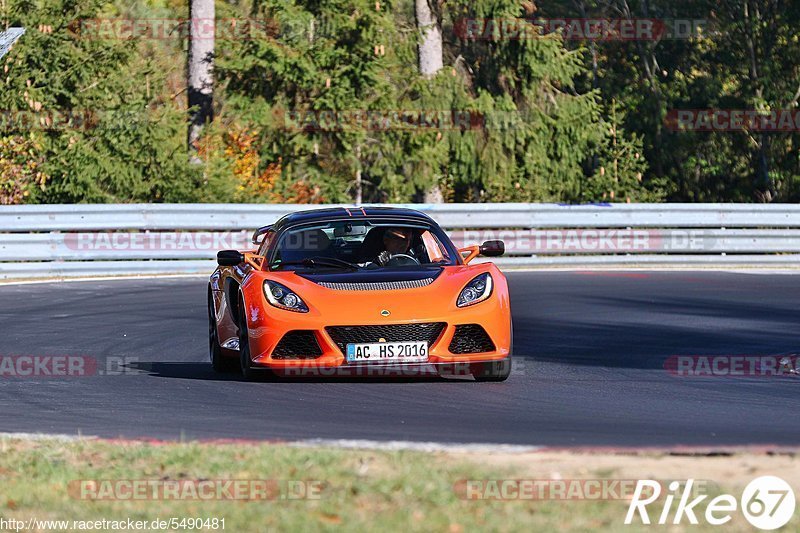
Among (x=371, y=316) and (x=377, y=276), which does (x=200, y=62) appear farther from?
(x=371, y=316)

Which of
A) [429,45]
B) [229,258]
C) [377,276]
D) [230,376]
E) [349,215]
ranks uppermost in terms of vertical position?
[429,45]

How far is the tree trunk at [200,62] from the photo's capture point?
101 feet

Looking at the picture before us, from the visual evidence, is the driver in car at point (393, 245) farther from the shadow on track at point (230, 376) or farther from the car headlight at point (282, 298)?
the car headlight at point (282, 298)

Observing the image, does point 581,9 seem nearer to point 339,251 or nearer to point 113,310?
point 113,310

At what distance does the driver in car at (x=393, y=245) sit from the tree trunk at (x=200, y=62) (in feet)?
65.1

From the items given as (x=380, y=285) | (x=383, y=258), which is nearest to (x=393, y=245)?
(x=383, y=258)

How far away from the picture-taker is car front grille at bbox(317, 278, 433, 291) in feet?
34.2

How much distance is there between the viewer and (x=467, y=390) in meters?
10.2

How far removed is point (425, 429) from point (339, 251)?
3.57m

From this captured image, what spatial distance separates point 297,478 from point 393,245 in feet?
17.3

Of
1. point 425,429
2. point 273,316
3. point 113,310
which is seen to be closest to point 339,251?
point 273,316

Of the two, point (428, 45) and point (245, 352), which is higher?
point (428, 45)

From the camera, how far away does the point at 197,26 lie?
102 feet

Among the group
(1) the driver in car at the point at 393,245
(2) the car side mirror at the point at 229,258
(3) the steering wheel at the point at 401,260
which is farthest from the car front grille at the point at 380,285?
(2) the car side mirror at the point at 229,258
